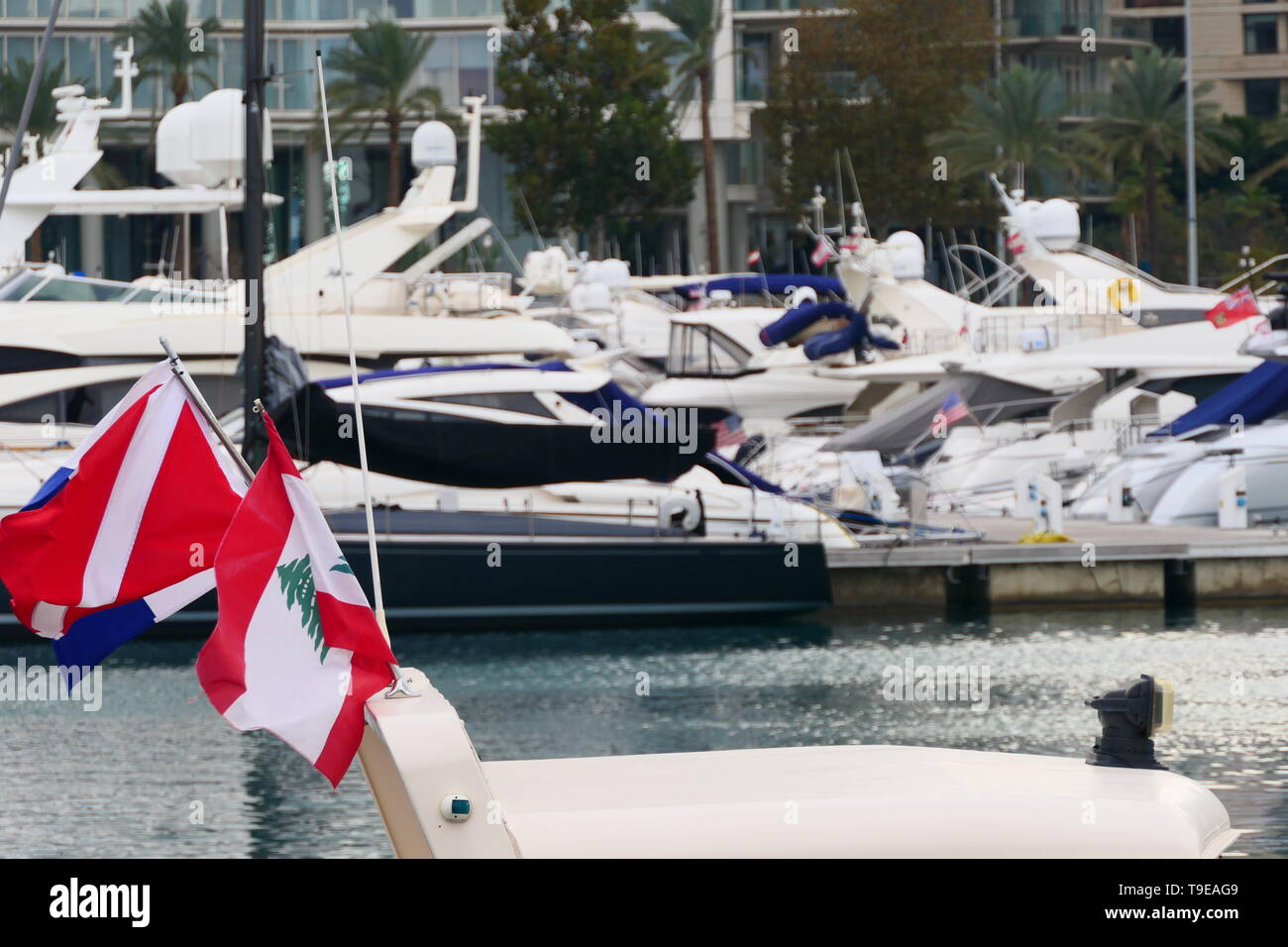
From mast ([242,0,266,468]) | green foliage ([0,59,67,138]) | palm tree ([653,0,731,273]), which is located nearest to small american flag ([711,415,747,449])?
mast ([242,0,266,468])

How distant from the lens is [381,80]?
2192 inches

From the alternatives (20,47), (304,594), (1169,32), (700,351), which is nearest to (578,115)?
(20,47)

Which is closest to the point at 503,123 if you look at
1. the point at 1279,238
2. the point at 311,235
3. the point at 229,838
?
the point at 311,235

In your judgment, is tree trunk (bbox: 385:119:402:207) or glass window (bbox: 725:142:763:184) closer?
tree trunk (bbox: 385:119:402:207)

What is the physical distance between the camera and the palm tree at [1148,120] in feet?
204

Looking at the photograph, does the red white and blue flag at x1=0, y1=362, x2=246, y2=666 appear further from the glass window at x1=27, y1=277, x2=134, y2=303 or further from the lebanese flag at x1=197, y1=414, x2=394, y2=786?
the glass window at x1=27, y1=277, x2=134, y2=303

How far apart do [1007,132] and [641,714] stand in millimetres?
46168

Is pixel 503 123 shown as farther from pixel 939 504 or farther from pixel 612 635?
pixel 612 635

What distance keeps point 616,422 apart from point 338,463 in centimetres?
310

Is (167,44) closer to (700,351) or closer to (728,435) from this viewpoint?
(700,351)

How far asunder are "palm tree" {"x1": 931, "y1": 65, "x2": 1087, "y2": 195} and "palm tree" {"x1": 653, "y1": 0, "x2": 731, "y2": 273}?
6.49 metres

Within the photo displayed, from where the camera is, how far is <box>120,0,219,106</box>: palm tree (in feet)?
175

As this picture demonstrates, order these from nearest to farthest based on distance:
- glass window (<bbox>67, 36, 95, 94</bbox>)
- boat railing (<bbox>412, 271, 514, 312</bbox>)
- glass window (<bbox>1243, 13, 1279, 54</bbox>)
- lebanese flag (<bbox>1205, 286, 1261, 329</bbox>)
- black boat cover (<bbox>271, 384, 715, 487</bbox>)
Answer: black boat cover (<bbox>271, 384, 715, 487</bbox>) → boat railing (<bbox>412, 271, 514, 312</bbox>) → lebanese flag (<bbox>1205, 286, 1261, 329</bbox>) → glass window (<bbox>67, 36, 95, 94</bbox>) → glass window (<bbox>1243, 13, 1279, 54</bbox>)

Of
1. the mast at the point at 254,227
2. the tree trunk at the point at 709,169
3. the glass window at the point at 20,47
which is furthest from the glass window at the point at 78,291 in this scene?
the tree trunk at the point at 709,169
